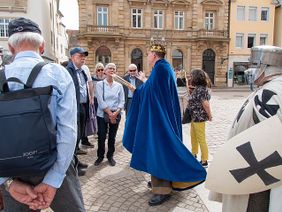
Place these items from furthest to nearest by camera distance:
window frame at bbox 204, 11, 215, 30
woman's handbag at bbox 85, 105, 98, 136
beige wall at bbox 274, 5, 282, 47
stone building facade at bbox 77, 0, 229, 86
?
beige wall at bbox 274, 5, 282, 47 < window frame at bbox 204, 11, 215, 30 < stone building facade at bbox 77, 0, 229, 86 < woman's handbag at bbox 85, 105, 98, 136

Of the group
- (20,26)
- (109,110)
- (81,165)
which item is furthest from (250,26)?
(20,26)

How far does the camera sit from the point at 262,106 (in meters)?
1.97

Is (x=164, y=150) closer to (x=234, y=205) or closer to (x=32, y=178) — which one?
(x=234, y=205)

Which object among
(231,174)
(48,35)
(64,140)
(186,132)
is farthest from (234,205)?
(48,35)

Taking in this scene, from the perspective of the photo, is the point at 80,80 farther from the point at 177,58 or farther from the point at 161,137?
the point at 177,58

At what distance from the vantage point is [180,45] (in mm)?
32688

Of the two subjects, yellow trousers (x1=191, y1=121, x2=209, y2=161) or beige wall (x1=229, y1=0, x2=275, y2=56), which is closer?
yellow trousers (x1=191, y1=121, x2=209, y2=161)

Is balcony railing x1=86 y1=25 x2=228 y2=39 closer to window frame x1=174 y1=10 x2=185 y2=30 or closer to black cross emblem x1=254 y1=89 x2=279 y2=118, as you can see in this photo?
window frame x1=174 y1=10 x2=185 y2=30

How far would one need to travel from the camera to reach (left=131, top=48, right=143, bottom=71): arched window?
32094 millimetres

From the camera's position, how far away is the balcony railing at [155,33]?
30.2 metres

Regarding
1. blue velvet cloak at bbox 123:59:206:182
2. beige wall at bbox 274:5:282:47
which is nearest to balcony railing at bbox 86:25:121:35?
beige wall at bbox 274:5:282:47

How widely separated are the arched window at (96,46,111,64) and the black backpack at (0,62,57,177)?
98.2ft

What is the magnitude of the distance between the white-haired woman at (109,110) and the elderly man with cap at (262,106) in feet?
10.9

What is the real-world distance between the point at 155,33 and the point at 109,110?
27.8 m
